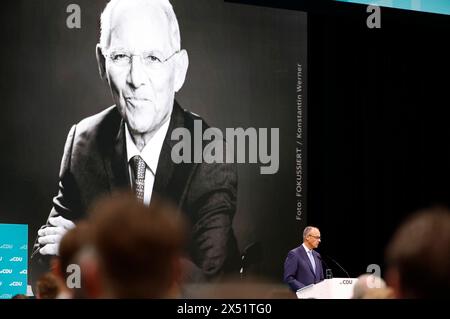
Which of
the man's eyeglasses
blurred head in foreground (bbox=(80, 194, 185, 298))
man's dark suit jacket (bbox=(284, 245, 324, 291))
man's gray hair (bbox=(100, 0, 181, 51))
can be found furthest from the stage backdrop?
blurred head in foreground (bbox=(80, 194, 185, 298))

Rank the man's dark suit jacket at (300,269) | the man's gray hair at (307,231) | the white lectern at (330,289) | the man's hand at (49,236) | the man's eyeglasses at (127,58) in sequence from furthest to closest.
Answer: the man's eyeglasses at (127,58)
the man's gray hair at (307,231)
the man's hand at (49,236)
the man's dark suit jacket at (300,269)
the white lectern at (330,289)

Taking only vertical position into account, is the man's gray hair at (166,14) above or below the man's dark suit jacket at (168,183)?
above

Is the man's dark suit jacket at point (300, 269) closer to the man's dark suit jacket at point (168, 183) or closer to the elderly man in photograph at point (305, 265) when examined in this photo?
the elderly man in photograph at point (305, 265)

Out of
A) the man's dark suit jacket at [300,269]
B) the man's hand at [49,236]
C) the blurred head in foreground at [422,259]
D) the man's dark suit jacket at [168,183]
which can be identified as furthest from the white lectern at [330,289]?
the blurred head in foreground at [422,259]

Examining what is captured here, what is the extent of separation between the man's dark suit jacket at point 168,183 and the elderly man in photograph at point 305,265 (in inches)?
25.4

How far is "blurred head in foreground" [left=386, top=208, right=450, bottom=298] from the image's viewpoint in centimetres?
106

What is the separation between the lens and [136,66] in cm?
697

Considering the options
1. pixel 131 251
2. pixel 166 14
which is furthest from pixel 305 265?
pixel 131 251

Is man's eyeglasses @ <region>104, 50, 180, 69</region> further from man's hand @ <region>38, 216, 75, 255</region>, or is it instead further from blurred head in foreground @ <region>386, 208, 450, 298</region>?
blurred head in foreground @ <region>386, 208, 450, 298</region>

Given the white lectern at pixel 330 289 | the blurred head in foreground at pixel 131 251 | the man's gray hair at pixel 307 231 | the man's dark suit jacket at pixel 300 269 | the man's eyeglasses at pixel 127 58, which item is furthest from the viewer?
the man's eyeglasses at pixel 127 58

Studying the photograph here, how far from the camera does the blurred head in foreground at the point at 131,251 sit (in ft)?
3.24

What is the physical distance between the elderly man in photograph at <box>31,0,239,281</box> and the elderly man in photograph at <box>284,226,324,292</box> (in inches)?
25.1
